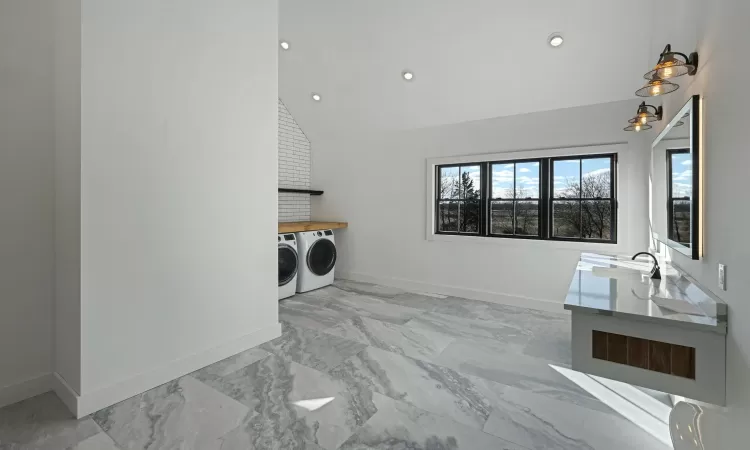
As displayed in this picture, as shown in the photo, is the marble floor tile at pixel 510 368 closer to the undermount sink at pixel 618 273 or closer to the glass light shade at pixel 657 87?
the undermount sink at pixel 618 273

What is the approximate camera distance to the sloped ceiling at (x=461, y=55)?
10.4ft

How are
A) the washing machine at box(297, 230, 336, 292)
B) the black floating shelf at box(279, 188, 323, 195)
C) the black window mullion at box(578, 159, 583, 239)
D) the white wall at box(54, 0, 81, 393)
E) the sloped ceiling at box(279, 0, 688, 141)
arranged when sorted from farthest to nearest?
the black floating shelf at box(279, 188, 323, 195)
the washing machine at box(297, 230, 336, 292)
the black window mullion at box(578, 159, 583, 239)
the sloped ceiling at box(279, 0, 688, 141)
the white wall at box(54, 0, 81, 393)

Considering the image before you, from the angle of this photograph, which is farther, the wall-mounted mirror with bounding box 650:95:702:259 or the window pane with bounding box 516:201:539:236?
the window pane with bounding box 516:201:539:236

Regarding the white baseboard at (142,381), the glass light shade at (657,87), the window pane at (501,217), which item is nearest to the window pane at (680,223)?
the glass light shade at (657,87)

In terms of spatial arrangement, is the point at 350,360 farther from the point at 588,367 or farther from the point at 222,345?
the point at 588,367

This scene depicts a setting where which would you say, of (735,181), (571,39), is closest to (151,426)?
(735,181)

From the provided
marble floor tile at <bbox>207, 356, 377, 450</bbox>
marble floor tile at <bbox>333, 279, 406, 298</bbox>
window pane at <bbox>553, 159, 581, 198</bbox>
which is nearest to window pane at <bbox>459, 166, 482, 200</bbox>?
window pane at <bbox>553, 159, 581, 198</bbox>

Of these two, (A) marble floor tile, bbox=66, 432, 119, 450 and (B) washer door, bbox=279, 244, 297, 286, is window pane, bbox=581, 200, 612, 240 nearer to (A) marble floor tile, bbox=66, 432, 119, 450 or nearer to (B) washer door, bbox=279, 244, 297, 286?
(B) washer door, bbox=279, 244, 297, 286

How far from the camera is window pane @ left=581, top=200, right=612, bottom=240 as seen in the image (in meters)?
3.86

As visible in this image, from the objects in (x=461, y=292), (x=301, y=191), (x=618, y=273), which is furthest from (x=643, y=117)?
(x=301, y=191)

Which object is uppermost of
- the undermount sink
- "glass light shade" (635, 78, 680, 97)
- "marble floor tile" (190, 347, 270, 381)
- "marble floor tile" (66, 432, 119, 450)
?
"glass light shade" (635, 78, 680, 97)

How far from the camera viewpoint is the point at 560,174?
13.5 feet

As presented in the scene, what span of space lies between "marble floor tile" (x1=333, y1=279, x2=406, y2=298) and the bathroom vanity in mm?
3224

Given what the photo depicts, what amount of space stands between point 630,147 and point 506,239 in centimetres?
155
